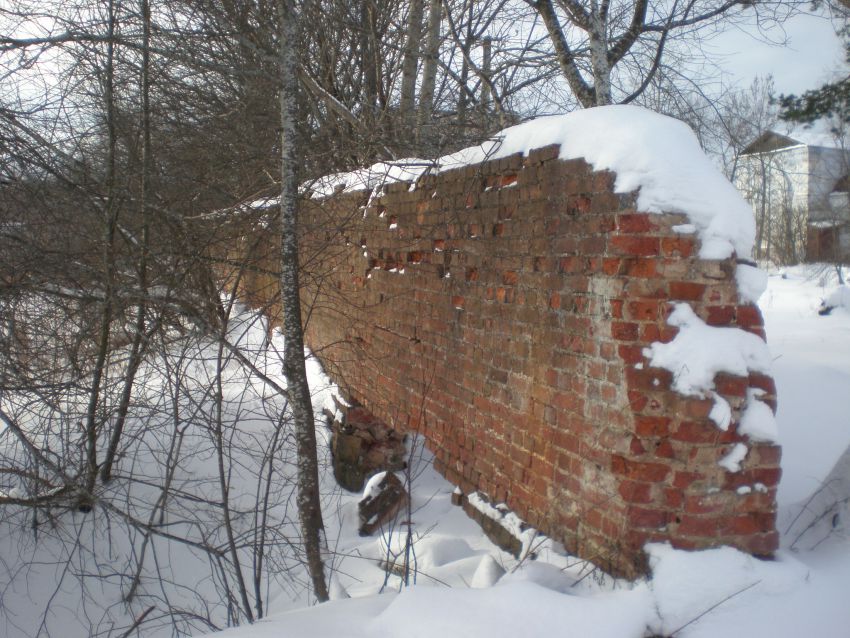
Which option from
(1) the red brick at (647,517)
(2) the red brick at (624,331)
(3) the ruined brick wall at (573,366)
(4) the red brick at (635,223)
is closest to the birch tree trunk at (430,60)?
(3) the ruined brick wall at (573,366)

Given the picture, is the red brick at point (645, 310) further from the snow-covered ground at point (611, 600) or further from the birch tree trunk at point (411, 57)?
the birch tree trunk at point (411, 57)

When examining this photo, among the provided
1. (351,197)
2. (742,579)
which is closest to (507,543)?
(742,579)

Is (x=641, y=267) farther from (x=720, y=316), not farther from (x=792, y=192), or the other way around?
(x=792, y=192)

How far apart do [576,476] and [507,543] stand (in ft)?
2.01

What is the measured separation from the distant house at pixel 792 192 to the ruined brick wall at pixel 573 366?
1048 inches

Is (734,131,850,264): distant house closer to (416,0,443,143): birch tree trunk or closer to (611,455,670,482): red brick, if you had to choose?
(416,0,443,143): birch tree trunk

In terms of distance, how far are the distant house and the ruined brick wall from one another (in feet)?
87.3

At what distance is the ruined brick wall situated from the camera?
2.39 metres

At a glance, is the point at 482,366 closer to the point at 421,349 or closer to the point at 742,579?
the point at 421,349

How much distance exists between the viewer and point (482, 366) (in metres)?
3.47

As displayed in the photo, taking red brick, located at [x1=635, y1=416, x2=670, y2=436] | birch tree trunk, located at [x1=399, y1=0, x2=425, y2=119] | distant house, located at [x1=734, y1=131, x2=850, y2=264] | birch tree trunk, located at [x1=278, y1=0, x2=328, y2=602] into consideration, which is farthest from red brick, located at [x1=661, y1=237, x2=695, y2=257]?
distant house, located at [x1=734, y1=131, x2=850, y2=264]

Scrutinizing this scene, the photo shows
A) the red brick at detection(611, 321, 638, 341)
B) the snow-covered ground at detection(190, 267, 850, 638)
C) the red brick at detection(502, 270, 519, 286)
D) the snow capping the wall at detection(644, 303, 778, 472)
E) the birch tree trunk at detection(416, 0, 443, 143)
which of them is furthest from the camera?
the birch tree trunk at detection(416, 0, 443, 143)

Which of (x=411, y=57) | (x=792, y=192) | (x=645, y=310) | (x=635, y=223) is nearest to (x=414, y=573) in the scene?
(x=645, y=310)

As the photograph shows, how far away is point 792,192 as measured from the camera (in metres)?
31.9
